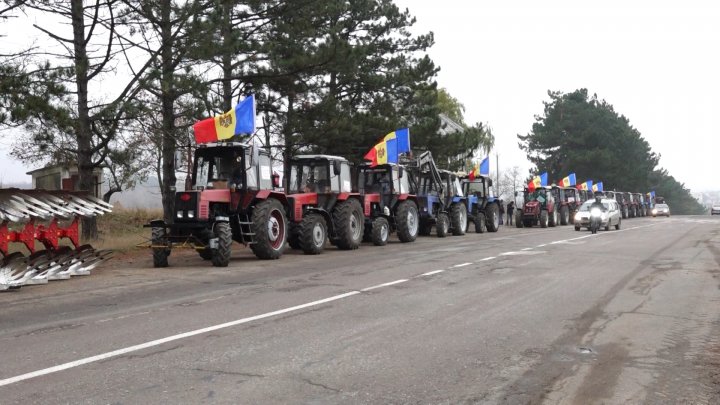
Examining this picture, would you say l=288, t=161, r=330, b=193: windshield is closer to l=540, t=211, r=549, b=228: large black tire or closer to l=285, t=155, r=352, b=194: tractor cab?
l=285, t=155, r=352, b=194: tractor cab

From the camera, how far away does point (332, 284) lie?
10.9 meters

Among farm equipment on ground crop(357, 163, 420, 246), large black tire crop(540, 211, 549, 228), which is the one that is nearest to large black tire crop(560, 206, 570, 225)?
large black tire crop(540, 211, 549, 228)

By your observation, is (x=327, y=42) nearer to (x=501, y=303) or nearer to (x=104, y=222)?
(x=104, y=222)

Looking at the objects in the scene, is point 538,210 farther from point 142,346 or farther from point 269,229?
point 142,346

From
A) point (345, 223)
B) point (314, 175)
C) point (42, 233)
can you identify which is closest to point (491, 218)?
point (345, 223)

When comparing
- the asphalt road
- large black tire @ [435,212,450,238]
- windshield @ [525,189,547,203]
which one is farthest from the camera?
windshield @ [525,189,547,203]

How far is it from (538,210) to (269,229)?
24402mm

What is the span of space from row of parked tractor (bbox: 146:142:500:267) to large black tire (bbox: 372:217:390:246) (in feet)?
0.11

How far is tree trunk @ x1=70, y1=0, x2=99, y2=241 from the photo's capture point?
15.0 meters

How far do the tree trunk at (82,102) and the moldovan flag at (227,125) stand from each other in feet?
9.54

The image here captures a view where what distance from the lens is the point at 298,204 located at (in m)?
17.3

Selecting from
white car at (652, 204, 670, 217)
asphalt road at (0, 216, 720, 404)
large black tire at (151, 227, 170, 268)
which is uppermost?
white car at (652, 204, 670, 217)

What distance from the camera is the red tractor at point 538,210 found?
3647cm

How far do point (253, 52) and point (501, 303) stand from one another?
14345 mm
